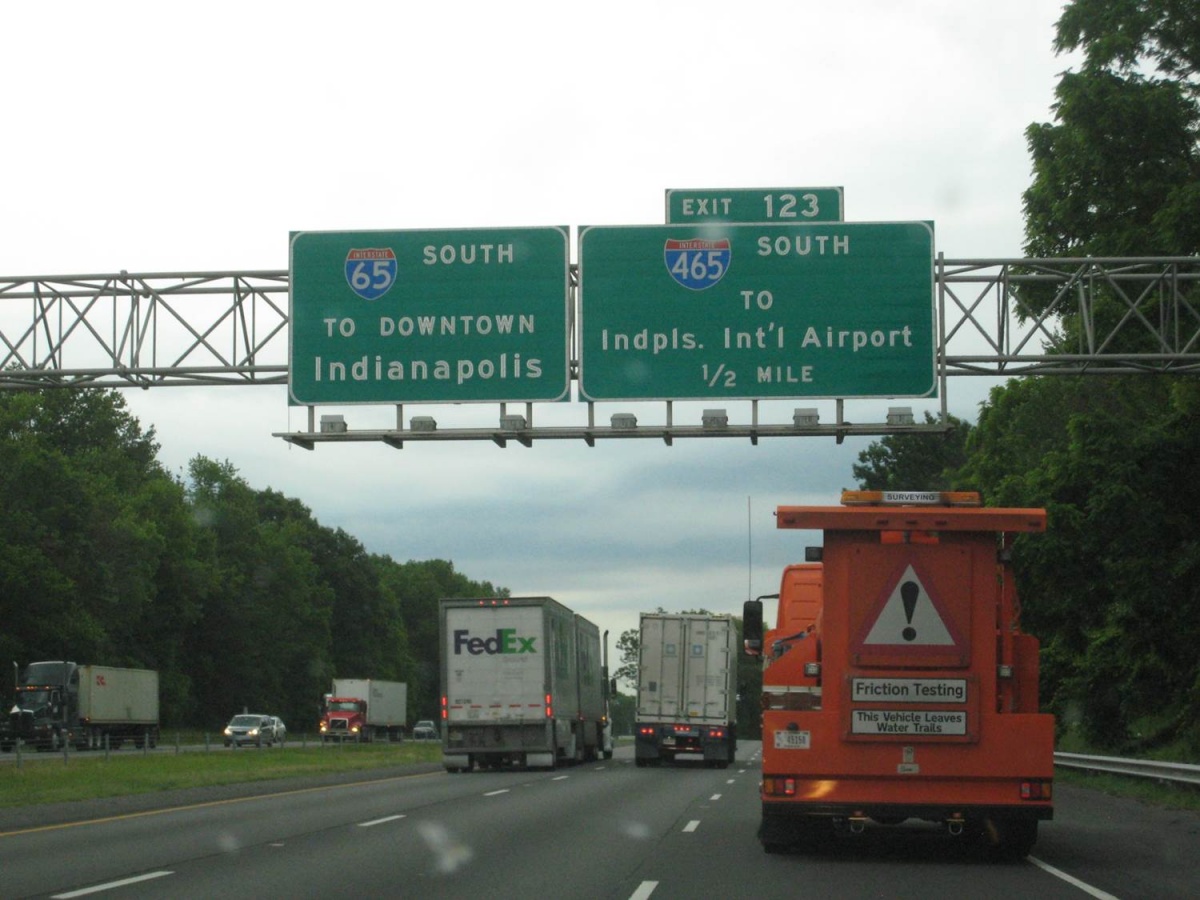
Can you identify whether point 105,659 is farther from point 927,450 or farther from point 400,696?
point 927,450

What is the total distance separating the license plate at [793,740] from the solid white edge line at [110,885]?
17.6 ft

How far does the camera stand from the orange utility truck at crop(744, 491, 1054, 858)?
14562mm

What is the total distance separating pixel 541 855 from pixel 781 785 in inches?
95.2

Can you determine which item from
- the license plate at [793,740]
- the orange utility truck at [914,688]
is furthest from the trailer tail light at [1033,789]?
the license plate at [793,740]

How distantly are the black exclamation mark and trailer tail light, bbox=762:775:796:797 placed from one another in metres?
1.67

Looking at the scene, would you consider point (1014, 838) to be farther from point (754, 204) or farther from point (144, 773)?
point (144, 773)

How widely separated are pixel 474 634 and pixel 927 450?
57.5 meters

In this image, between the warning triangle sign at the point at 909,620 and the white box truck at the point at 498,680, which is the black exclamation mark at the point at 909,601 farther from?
the white box truck at the point at 498,680

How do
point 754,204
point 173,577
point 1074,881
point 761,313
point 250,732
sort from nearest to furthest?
point 1074,881, point 761,313, point 754,204, point 250,732, point 173,577

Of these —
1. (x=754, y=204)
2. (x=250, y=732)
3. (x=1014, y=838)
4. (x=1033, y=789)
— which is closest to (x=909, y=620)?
(x=1033, y=789)

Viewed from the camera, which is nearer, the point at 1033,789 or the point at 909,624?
the point at 1033,789

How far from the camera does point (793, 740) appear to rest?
14.8 m

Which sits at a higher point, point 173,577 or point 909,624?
point 173,577

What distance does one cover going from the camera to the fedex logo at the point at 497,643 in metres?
37.7
